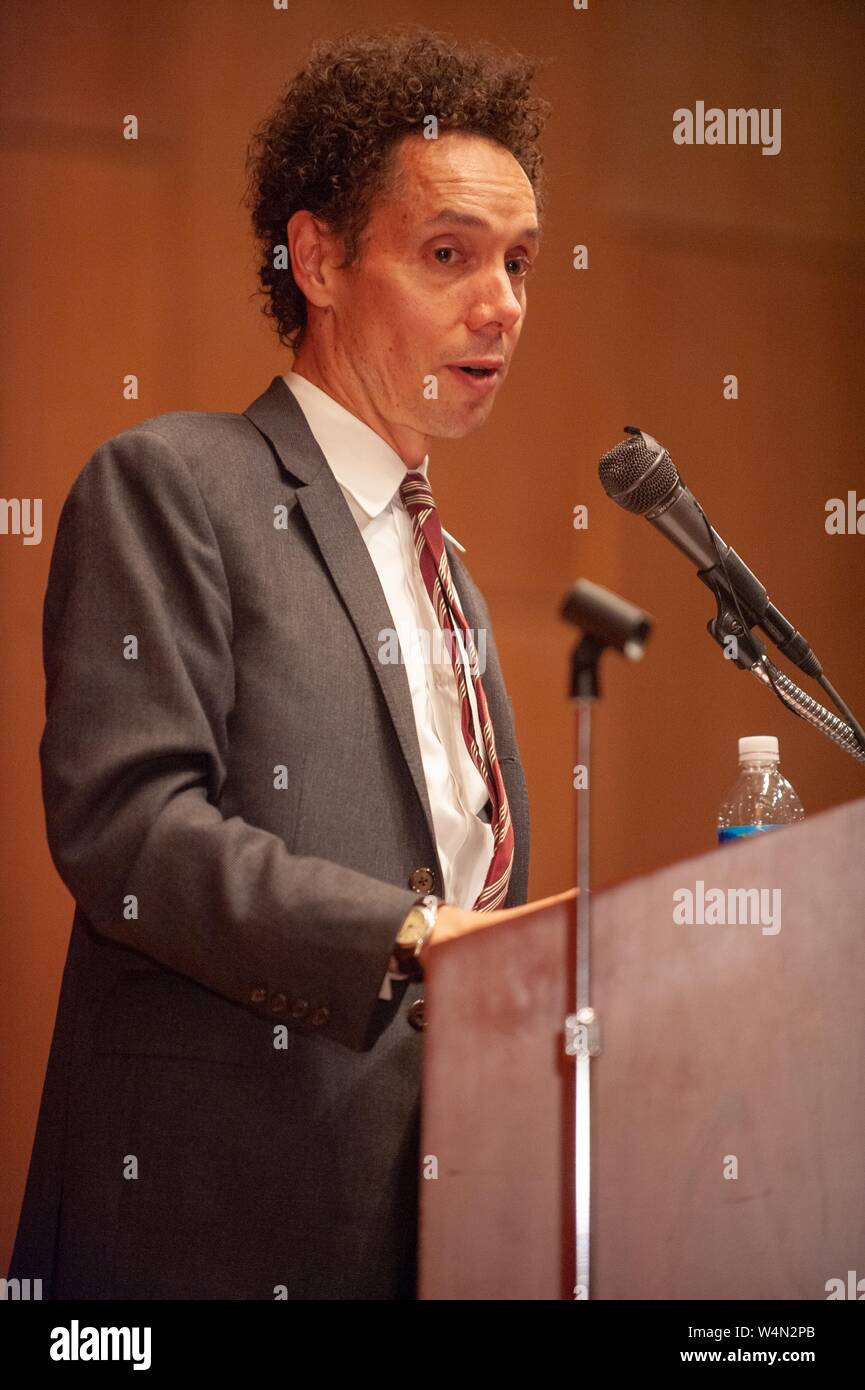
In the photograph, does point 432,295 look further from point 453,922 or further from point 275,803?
point 453,922

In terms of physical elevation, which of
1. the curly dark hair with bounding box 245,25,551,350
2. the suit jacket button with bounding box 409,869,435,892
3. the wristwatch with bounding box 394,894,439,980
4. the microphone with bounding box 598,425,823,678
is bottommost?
the wristwatch with bounding box 394,894,439,980

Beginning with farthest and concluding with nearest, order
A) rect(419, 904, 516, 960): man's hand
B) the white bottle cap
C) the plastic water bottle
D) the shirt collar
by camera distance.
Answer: the plastic water bottle, the white bottle cap, the shirt collar, rect(419, 904, 516, 960): man's hand

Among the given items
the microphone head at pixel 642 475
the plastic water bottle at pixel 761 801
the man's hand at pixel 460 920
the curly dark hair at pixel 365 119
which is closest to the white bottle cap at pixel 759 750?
the plastic water bottle at pixel 761 801

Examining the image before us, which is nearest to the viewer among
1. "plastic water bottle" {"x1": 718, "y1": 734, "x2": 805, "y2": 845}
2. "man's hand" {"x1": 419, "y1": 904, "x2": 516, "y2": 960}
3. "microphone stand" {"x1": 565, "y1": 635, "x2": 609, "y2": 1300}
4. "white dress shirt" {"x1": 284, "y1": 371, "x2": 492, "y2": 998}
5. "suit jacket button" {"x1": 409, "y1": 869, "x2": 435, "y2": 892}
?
"microphone stand" {"x1": 565, "y1": 635, "x2": 609, "y2": 1300}

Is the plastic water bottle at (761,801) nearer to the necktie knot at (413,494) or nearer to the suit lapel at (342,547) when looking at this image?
the necktie knot at (413,494)

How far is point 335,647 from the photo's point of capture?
4.59ft

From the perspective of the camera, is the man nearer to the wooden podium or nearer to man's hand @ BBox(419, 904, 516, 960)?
man's hand @ BBox(419, 904, 516, 960)

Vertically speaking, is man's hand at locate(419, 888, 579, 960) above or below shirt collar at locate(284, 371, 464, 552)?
below

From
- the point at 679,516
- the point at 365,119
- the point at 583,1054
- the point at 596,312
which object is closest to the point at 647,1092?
the point at 583,1054

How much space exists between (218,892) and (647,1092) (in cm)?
38

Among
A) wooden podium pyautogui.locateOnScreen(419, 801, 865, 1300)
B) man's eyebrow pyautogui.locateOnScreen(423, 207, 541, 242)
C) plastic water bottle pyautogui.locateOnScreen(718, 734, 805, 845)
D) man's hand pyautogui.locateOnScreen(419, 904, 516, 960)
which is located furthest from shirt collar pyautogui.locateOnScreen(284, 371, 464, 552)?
plastic water bottle pyautogui.locateOnScreen(718, 734, 805, 845)

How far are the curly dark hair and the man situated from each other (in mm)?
53

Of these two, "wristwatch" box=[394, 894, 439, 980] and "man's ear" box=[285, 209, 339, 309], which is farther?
"man's ear" box=[285, 209, 339, 309]

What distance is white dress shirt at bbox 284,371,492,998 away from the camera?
1.48 meters
